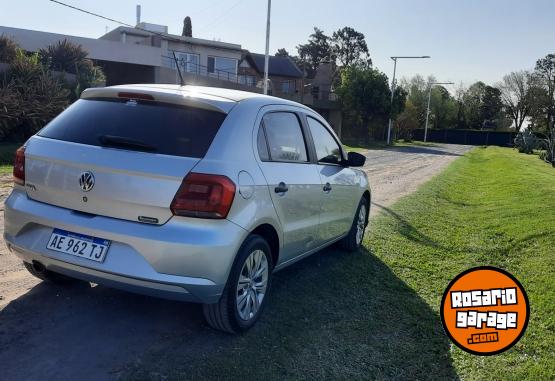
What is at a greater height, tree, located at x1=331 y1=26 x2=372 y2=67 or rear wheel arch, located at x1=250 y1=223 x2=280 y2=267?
tree, located at x1=331 y1=26 x2=372 y2=67

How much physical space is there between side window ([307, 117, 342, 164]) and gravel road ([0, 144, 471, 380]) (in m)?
2.01

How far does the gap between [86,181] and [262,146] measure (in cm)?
132

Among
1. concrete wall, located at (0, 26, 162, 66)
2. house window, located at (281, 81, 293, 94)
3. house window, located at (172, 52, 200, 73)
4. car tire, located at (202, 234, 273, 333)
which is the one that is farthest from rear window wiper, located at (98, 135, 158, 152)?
house window, located at (281, 81, 293, 94)

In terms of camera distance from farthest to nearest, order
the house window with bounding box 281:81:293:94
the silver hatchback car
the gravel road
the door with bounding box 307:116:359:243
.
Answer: the house window with bounding box 281:81:293:94 → the door with bounding box 307:116:359:243 → the silver hatchback car → the gravel road

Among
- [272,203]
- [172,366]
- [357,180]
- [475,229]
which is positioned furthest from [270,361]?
[475,229]

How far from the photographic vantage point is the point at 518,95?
8706 cm

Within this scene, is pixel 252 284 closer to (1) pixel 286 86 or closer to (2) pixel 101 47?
(2) pixel 101 47

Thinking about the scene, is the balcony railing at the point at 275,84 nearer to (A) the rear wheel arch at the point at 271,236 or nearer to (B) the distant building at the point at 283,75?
(B) the distant building at the point at 283,75

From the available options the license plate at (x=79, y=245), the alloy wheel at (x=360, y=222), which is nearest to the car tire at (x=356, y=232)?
the alloy wheel at (x=360, y=222)

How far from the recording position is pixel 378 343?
3.86 meters

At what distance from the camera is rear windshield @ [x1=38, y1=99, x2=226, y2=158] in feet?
11.1

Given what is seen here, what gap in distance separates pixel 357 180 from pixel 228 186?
3.02 meters

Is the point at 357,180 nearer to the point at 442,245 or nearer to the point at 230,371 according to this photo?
the point at 442,245

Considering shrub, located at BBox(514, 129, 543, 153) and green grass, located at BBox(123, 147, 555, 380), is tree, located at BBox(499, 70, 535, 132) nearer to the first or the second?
shrub, located at BBox(514, 129, 543, 153)
